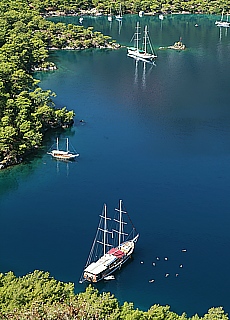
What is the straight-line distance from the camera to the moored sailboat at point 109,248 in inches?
823

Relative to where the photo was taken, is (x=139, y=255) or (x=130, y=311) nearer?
(x=130, y=311)

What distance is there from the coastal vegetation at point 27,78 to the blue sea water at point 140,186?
3.90 feet

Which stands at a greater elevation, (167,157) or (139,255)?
(167,157)

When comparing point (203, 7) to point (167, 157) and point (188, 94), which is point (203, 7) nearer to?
point (188, 94)

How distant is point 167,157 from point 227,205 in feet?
19.6

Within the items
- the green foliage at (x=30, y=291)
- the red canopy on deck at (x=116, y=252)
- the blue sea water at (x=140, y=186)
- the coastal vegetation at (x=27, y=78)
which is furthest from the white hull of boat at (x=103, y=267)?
the coastal vegetation at (x=27, y=78)

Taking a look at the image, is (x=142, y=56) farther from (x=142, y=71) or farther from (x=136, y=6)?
(x=136, y=6)

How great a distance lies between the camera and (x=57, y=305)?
54.6 ft

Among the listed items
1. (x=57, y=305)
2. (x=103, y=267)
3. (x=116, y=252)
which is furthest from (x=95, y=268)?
(x=57, y=305)

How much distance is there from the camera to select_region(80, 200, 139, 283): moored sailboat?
20.9 m

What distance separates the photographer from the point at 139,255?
2245cm

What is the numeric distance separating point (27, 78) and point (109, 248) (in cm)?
1800

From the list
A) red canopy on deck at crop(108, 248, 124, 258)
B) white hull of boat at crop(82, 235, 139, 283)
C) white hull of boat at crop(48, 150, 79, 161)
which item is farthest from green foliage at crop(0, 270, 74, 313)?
white hull of boat at crop(48, 150, 79, 161)

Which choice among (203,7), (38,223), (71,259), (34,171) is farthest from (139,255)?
(203,7)
